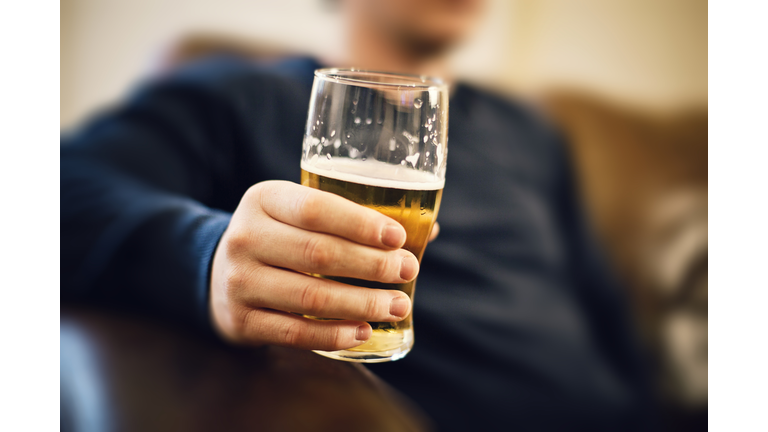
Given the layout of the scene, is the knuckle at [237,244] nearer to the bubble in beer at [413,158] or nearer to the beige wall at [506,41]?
the bubble in beer at [413,158]

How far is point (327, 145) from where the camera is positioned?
389mm

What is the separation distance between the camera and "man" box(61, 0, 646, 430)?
0.36m

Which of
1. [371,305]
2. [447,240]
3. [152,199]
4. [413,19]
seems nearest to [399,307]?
[371,305]

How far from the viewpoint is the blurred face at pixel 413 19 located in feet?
2.49

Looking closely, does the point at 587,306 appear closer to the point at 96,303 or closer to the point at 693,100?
the point at 693,100

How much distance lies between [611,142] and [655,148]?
0.29 ft

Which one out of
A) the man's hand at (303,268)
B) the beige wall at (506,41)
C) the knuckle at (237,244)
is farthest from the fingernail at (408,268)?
the beige wall at (506,41)

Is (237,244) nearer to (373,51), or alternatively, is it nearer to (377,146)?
(377,146)

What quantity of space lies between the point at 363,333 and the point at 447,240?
440 mm

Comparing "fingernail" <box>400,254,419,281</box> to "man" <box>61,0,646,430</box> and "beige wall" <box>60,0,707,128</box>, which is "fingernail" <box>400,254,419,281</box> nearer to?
"man" <box>61,0,646,430</box>

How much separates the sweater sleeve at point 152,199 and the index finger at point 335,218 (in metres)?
0.09

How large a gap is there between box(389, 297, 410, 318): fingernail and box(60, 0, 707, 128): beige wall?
18.3 inches

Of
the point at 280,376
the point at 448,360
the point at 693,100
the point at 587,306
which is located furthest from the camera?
the point at 587,306
